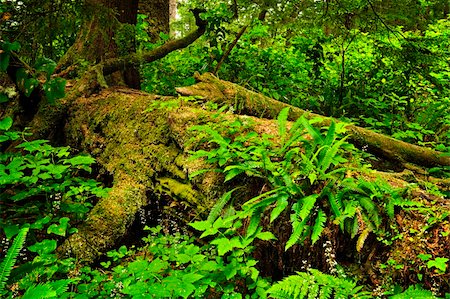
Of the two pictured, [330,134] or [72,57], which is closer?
[330,134]

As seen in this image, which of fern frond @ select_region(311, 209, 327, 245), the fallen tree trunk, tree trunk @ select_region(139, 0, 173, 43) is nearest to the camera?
fern frond @ select_region(311, 209, 327, 245)

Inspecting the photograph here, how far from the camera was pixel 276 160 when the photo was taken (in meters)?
3.65

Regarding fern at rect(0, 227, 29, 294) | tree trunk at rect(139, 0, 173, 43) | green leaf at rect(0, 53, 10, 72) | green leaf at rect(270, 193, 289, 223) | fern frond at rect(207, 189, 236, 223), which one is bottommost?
fern frond at rect(207, 189, 236, 223)

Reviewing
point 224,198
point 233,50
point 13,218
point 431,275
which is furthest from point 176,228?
point 233,50

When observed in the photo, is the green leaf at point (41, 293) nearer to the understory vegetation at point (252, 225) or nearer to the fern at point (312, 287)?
the understory vegetation at point (252, 225)

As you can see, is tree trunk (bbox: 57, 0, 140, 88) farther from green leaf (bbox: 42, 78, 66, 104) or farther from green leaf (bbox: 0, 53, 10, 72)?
green leaf (bbox: 0, 53, 10, 72)

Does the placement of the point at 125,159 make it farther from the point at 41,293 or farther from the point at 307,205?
the point at 41,293

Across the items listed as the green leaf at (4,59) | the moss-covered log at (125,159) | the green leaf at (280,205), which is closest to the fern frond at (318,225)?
the green leaf at (280,205)

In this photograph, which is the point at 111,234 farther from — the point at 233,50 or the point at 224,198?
the point at 233,50

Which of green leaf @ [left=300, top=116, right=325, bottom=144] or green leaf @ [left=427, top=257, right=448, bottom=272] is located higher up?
green leaf @ [left=300, top=116, right=325, bottom=144]

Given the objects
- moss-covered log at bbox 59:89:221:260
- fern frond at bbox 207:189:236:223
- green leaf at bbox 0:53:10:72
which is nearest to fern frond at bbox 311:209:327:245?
fern frond at bbox 207:189:236:223

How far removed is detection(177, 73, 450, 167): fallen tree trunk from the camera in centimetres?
468

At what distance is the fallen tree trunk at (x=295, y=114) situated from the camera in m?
4.68

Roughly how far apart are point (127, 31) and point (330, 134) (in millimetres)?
3082
